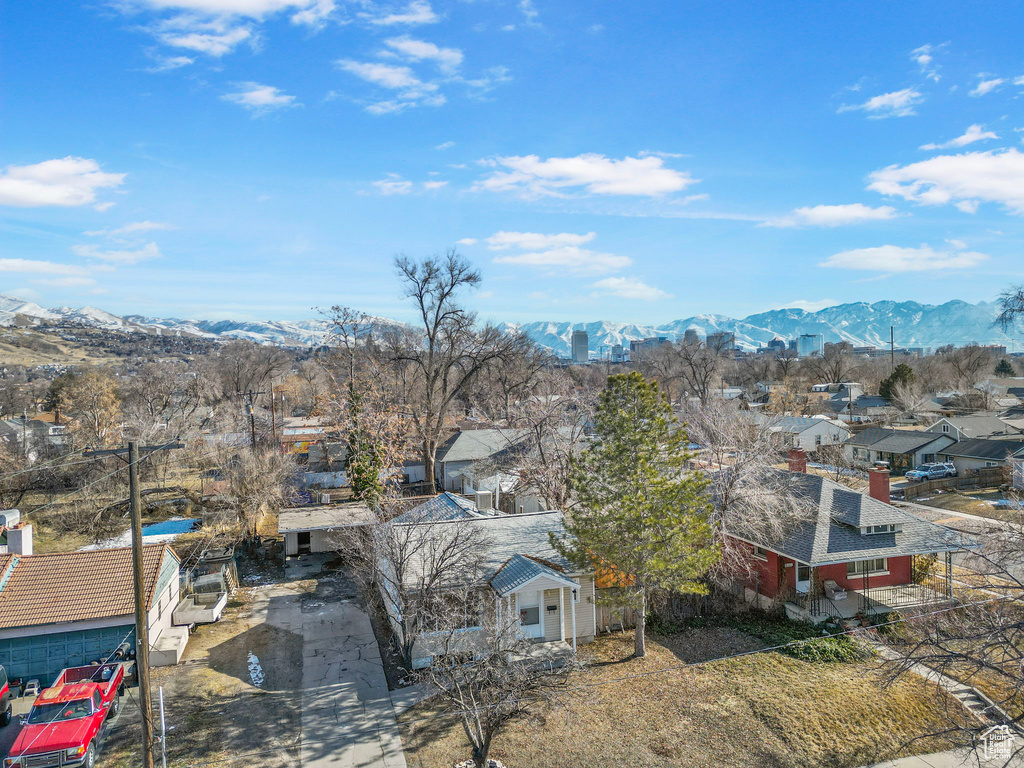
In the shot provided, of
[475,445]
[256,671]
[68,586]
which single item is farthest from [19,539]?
[475,445]

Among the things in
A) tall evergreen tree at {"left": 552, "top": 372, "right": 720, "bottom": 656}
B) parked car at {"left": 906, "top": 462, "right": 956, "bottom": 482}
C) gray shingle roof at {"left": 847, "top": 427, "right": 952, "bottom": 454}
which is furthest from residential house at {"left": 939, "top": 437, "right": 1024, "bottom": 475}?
tall evergreen tree at {"left": 552, "top": 372, "right": 720, "bottom": 656}

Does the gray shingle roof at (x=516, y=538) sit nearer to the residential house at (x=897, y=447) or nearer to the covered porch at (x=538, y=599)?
the covered porch at (x=538, y=599)

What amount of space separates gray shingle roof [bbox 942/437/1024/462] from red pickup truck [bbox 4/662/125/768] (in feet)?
176

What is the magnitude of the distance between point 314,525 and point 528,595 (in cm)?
1347

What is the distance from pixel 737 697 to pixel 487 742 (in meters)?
7.24

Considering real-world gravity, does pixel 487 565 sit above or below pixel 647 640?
above

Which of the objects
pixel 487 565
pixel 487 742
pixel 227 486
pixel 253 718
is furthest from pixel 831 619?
pixel 227 486

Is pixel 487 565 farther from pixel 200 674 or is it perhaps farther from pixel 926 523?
pixel 926 523

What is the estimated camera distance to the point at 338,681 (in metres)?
16.6

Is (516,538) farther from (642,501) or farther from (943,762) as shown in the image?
(943,762)

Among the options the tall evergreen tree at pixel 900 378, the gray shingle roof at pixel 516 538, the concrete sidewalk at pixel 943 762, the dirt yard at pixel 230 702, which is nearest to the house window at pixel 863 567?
the concrete sidewalk at pixel 943 762

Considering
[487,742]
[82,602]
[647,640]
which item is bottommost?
[647,640]

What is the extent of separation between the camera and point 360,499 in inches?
1296

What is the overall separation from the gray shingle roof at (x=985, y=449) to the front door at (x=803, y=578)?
109 feet
